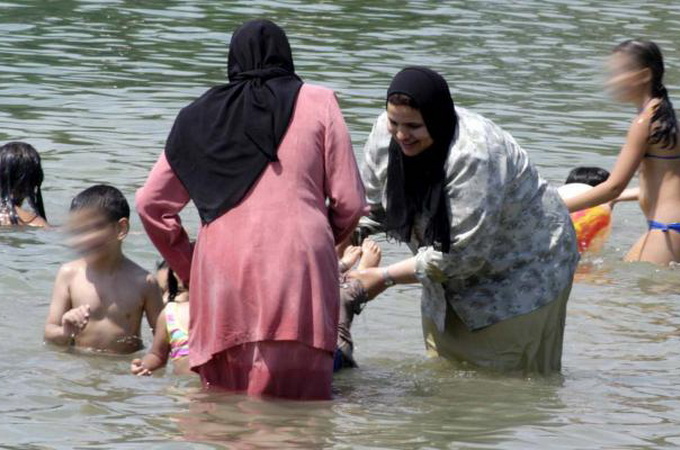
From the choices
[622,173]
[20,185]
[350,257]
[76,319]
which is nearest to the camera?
[350,257]

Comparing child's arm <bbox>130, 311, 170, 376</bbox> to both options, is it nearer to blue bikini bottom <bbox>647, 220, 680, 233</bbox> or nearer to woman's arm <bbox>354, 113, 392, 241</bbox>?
woman's arm <bbox>354, 113, 392, 241</bbox>

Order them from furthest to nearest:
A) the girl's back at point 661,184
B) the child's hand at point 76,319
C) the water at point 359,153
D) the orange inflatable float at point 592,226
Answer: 1. the orange inflatable float at point 592,226
2. the girl's back at point 661,184
3. the child's hand at point 76,319
4. the water at point 359,153

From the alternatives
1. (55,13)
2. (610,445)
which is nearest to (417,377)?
(610,445)

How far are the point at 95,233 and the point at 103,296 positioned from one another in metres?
0.33

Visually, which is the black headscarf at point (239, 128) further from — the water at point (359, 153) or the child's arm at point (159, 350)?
the child's arm at point (159, 350)

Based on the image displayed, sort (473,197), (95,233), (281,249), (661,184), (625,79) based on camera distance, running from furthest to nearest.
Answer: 1. (661,184)
2. (625,79)
3. (95,233)
4. (473,197)
5. (281,249)

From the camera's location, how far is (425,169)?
6.00m

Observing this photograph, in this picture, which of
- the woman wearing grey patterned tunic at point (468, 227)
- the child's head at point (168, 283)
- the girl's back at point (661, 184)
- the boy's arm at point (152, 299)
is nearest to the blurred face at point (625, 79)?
the girl's back at point (661, 184)

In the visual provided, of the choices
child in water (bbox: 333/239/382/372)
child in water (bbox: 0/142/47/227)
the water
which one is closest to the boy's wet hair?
the water

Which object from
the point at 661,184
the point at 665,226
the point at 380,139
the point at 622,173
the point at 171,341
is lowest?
the point at 665,226

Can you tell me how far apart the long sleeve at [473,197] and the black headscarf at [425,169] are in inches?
1.4

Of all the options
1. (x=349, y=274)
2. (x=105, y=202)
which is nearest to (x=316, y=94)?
(x=349, y=274)

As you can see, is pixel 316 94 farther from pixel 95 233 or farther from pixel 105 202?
pixel 95 233

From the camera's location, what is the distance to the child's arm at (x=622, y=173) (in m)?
8.11
